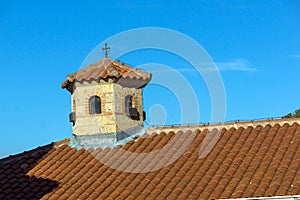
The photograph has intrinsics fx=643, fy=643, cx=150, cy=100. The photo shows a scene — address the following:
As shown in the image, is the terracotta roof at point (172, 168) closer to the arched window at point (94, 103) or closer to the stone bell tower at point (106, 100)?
the stone bell tower at point (106, 100)

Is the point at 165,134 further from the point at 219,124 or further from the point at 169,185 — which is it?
the point at 169,185

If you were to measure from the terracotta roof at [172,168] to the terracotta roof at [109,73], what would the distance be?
210 cm

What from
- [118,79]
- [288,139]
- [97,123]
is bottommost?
[288,139]

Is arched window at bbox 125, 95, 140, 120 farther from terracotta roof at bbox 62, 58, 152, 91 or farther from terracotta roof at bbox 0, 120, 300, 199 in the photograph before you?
terracotta roof at bbox 0, 120, 300, 199

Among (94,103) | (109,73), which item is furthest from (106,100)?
(109,73)

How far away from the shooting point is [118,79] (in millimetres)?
19484

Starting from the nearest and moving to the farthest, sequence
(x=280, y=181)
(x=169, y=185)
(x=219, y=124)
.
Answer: (x=280, y=181) < (x=169, y=185) < (x=219, y=124)

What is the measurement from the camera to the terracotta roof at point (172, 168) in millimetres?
14867

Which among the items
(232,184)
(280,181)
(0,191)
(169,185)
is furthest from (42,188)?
(280,181)

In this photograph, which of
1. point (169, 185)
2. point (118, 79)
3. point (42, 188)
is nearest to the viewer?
point (169, 185)

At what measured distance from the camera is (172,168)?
1636 cm

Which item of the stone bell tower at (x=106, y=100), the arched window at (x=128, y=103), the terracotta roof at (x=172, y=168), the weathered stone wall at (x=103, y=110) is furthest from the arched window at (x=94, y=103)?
the terracotta roof at (x=172, y=168)

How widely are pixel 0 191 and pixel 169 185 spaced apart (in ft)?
14.8

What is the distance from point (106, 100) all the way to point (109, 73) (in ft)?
2.72
